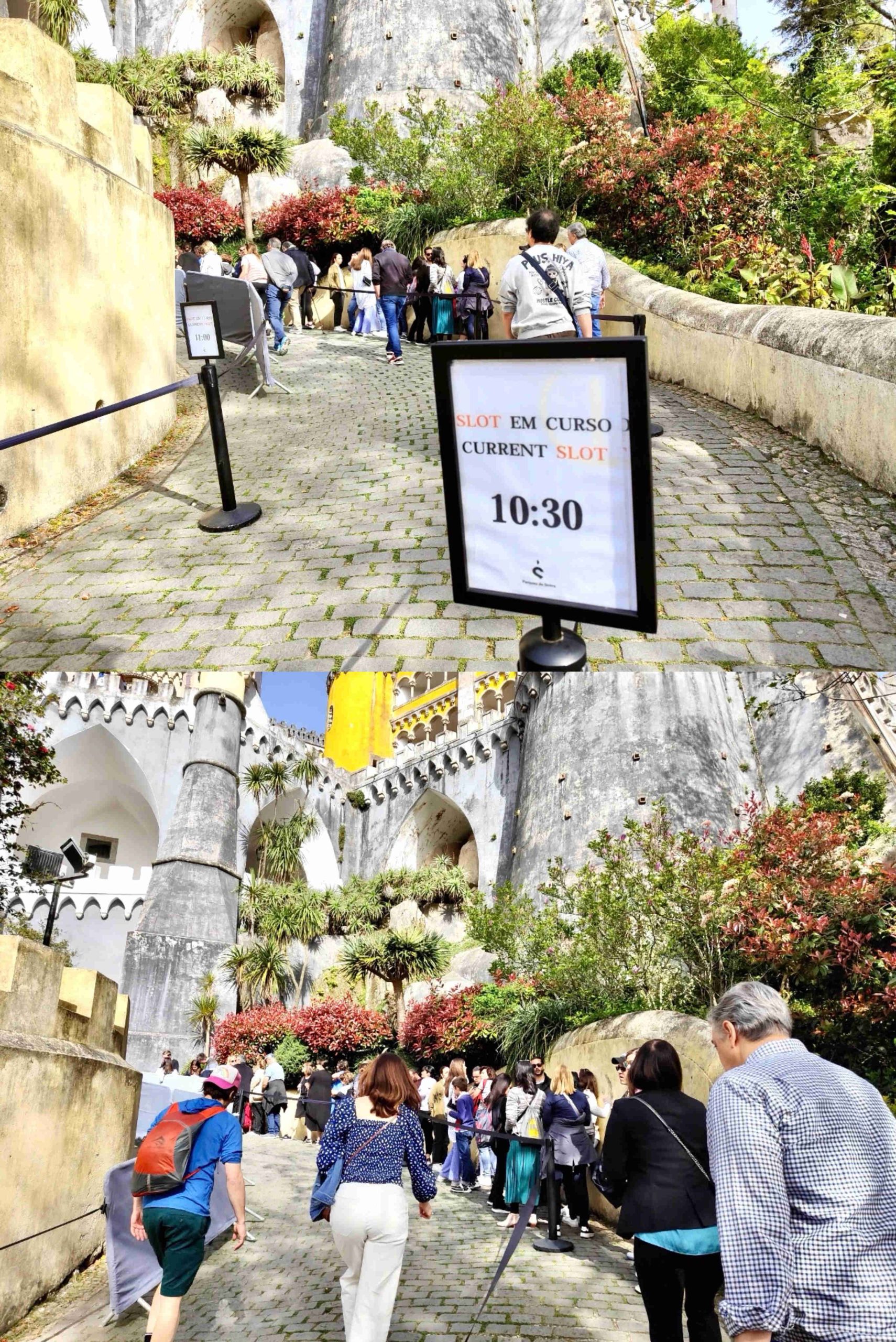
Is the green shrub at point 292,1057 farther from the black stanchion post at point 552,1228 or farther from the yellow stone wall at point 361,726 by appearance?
the yellow stone wall at point 361,726

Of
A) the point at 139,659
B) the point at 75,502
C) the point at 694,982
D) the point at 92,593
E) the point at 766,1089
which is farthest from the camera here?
the point at 75,502

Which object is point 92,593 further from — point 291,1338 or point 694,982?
point 694,982

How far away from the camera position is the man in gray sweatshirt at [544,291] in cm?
769

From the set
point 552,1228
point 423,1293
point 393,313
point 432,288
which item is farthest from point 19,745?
point 432,288

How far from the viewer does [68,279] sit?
942cm

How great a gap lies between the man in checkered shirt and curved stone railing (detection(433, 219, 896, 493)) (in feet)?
17.4

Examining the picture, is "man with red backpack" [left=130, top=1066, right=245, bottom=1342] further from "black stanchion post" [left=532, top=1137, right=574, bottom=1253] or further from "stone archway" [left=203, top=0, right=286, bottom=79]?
"stone archway" [left=203, top=0, right=286, bottom=79]

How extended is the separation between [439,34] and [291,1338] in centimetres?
3483

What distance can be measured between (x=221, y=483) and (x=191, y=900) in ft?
60.1

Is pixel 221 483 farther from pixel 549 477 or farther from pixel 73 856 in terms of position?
pixel 549 477

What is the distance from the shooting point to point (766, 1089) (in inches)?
86.8

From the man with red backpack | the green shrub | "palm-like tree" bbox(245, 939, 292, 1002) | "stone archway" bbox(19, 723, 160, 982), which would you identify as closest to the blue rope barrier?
the man with red backpack

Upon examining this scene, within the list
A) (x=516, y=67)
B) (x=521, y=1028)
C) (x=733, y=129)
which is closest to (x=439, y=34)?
(x=516, y=67)

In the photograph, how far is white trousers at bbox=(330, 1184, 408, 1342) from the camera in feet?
12.1
